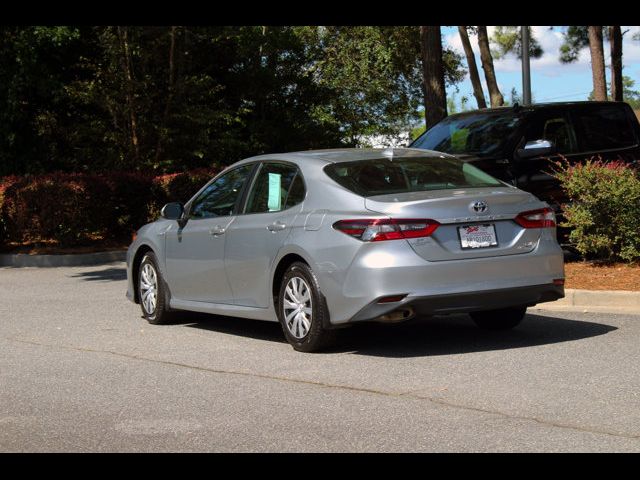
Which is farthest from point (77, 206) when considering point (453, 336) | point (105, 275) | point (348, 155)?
point (453, 336)

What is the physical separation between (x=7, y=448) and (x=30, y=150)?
24830 millimetres

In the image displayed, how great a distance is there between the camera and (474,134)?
14.2 metres

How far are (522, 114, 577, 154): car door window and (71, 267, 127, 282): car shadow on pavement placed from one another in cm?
608

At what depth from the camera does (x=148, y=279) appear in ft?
37.0

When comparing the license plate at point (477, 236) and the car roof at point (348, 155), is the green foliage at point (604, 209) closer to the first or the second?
the car roof at point (348, 155)

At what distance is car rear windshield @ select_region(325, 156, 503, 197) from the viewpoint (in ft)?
29.5

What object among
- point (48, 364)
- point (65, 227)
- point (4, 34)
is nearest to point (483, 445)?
point (48, 364)

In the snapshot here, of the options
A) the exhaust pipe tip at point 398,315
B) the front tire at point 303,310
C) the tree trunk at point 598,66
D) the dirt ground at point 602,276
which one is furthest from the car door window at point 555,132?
the tree trunk at point 598,66

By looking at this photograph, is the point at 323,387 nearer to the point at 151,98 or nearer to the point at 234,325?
the point at 234,325

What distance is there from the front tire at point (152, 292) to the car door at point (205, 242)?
0.74 feet

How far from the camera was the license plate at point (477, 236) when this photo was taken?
8555 mm

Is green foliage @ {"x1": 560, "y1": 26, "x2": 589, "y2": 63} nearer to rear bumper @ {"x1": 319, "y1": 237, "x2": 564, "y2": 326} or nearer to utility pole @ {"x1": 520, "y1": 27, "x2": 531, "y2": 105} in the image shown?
utility pole @ {"x1": 520, "y1": 27, "x2": 531, "y2": 105}

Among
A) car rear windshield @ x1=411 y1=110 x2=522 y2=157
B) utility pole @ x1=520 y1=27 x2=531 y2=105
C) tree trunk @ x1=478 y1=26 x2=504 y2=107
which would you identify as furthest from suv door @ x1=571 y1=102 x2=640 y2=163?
tree trunk @ x1=478 y1=26 x2=504 y2=107
